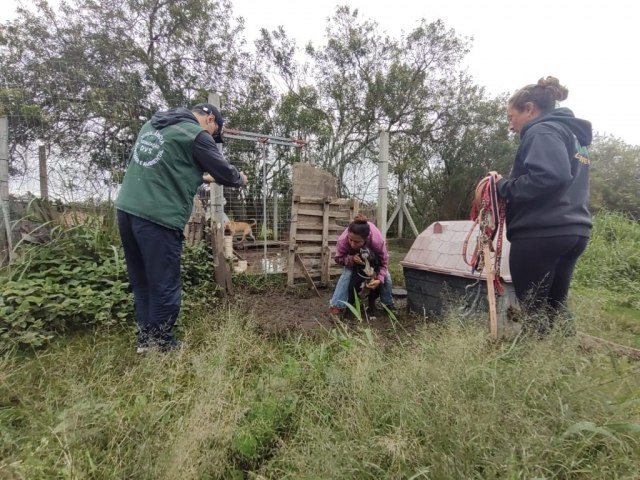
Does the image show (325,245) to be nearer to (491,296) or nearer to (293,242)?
(293,242)

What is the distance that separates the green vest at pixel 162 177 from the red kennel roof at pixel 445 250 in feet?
7.26

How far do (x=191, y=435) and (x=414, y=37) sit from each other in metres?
12.1

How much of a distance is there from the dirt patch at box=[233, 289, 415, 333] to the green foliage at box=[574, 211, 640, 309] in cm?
285

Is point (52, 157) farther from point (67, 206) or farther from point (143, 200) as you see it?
point (143, 200)

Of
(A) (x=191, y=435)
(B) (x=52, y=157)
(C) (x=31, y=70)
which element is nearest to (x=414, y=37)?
(C) (x=31, y=70)

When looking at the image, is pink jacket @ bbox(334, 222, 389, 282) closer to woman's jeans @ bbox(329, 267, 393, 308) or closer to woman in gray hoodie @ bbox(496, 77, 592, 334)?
woman's jeans @ bbox(329, 267, 393, 308)

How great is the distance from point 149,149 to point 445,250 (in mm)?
2592

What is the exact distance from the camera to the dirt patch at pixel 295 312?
9.59ft

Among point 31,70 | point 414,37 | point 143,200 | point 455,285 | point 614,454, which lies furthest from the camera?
point 414,37

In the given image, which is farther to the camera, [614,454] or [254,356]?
[254,356]

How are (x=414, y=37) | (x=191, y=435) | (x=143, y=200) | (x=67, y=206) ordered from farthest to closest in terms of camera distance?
(x=414, y=37) < (x=67, y=206) < (x=143, y=200) < (x=191, y=435)

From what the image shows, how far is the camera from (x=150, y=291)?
1.97m

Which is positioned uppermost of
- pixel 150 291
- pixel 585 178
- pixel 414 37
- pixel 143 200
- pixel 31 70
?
pixel 414 37

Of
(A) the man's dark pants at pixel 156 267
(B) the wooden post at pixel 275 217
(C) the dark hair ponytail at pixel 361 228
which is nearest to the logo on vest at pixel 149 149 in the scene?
(A) the man's dark pants at pixel 156 267
